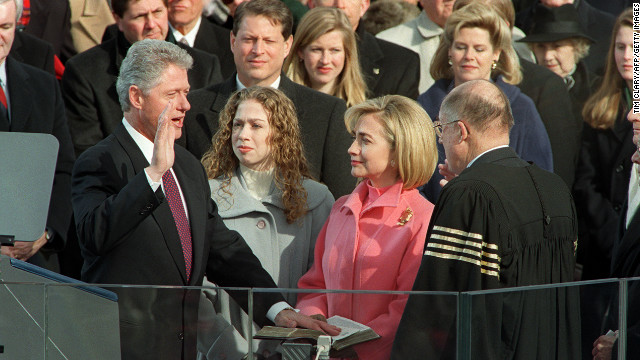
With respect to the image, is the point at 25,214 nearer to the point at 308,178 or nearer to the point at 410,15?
the point at 308,178

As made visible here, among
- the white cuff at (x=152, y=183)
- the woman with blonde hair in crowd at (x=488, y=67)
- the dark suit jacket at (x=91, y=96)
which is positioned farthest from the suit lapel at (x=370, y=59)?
the white cuff at (x=152, y=183)

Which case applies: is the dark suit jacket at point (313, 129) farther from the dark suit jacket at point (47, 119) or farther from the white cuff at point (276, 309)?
the white cuff at point (276, 309)

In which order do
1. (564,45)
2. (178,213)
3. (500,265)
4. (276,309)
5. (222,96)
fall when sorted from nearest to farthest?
(276,309)
(500,265)
(178,213)
(222,96)
(564,45)

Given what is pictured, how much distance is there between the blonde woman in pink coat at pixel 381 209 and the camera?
13.5ft

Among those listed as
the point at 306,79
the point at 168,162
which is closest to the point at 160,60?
the point at 168,162

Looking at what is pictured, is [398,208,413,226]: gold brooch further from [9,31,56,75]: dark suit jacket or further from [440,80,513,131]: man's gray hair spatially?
[9,31,56,75]: dark suit jacket

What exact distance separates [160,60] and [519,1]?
4.40 meters

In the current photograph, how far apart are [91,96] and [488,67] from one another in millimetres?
2289

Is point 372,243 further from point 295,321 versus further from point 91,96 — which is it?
point 91,96

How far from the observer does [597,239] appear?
609 cm

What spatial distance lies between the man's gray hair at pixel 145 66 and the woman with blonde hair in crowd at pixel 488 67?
1.88 m

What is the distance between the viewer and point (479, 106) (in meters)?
3.96

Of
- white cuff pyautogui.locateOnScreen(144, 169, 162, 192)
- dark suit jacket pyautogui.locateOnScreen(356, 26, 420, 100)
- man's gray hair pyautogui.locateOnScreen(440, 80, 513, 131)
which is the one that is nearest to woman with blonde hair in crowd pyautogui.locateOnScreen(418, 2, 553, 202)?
dark suit jacket pyautogui.locateOnScreen(356, 26, 420, 100)

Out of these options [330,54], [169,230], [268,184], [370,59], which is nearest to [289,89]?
[330,54]
